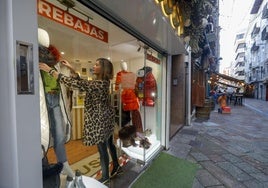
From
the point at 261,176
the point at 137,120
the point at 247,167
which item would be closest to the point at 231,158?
the point at 247,167

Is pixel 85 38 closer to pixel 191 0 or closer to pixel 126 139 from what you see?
pixel 126 139

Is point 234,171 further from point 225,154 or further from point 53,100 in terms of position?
point 53,100

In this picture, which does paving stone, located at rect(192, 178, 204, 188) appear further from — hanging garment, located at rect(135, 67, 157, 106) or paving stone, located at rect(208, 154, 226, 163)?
hanging garment, located at rect(135, 67, 157, 106)

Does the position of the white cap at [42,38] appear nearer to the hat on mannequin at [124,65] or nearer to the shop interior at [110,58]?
the shop interior at [110,58]

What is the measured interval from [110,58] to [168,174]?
6.98ft

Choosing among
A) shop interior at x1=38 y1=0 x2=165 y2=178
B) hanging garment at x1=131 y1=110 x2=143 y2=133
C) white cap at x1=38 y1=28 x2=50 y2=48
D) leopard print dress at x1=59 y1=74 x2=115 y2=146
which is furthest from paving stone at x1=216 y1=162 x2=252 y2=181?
white cap at x1=38 y1=28 x2=50 y2=48

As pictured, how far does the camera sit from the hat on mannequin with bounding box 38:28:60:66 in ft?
5.30

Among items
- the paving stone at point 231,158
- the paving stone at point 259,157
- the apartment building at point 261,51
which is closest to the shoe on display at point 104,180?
the paving stone at point 231,158

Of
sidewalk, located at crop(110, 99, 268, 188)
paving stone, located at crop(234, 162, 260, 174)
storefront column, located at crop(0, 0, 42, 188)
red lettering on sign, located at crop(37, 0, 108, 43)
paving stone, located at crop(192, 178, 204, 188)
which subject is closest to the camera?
storefront column, located at crop(0, 0, 42, 188)

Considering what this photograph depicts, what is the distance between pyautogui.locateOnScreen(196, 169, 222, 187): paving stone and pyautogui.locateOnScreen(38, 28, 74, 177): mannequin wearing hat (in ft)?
6.91

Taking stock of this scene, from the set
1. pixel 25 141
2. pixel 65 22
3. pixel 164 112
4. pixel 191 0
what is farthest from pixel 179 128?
pixel 25 141

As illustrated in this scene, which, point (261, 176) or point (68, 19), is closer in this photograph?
point (68, 19)

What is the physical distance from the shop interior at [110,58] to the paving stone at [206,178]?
95 cm

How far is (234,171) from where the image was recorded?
3207mm
